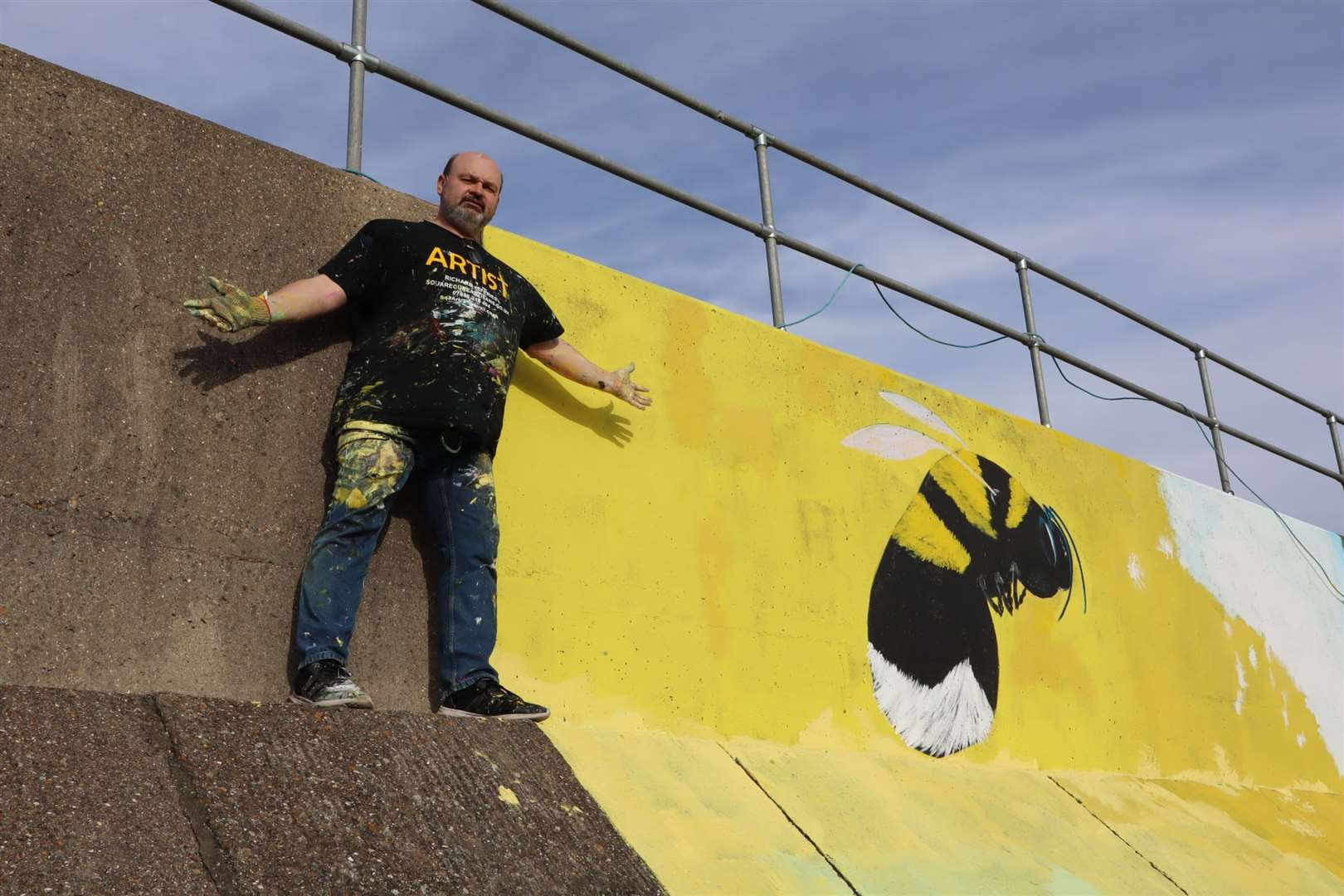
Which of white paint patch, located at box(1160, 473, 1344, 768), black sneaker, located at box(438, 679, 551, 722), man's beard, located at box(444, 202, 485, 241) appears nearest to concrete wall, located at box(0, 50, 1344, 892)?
black sneaker, located at box(438, 679, 551, 722)

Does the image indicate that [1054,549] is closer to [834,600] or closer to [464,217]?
[834,600]

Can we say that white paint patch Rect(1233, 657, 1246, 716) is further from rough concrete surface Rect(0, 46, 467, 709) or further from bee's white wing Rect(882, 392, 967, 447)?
rough concrete surface Rect(0, 46, 467, 709)

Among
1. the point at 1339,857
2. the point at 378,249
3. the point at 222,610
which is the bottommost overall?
the point at 1339,857

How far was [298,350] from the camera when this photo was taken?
3.19 metres

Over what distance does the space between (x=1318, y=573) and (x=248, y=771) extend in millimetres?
6471

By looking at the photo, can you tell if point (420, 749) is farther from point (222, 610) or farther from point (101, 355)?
point (101, 355)

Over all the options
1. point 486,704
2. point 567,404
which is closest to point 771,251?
point 567,404

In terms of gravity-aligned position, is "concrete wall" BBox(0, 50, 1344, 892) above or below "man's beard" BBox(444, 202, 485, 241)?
below

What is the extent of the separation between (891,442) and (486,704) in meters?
2.16

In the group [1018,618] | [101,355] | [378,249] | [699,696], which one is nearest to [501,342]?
[378,249]

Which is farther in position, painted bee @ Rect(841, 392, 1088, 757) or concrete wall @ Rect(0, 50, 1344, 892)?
painted bee @ Rect(841, 392, 1088, 757)

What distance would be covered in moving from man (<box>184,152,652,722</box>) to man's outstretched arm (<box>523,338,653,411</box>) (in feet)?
0.69

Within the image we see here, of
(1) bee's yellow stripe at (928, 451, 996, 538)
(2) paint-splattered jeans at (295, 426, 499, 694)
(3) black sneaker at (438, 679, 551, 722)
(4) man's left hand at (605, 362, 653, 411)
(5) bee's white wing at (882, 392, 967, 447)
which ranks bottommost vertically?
(3) black sneaker at (438, 679, 551, 722)

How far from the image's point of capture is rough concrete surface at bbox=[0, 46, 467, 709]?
2.69m
